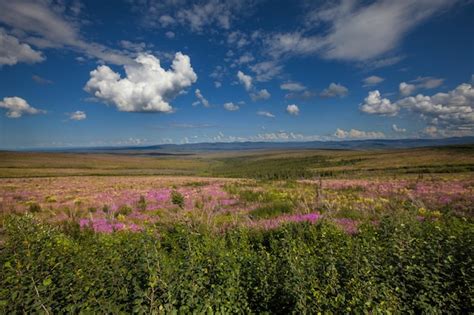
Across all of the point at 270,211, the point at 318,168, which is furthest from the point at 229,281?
the point at 318,168

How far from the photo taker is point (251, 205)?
15.8 meters

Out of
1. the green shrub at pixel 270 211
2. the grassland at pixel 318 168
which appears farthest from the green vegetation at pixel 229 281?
the grassland at pixel 318 168

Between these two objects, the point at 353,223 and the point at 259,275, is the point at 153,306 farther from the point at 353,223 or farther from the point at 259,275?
the point at 353,223

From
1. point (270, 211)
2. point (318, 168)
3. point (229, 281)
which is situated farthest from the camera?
point (318, 168)

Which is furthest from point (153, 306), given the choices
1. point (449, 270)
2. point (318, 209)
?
point (318, 209)

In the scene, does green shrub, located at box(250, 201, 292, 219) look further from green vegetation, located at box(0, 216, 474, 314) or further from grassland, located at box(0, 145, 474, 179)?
grassland, located at box(0, 145, 474, 179)

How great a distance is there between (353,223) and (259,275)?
6.80 metres

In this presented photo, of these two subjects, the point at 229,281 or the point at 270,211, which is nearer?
the point at 229,281

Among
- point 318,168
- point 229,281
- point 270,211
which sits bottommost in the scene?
point 318,168

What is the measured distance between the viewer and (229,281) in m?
4.53

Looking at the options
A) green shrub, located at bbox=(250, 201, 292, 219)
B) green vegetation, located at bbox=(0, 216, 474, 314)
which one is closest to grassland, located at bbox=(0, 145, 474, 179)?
green shrub, located at bbox=(250, 201, 292, 219)

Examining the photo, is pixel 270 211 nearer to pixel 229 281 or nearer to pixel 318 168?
pixel 229 281

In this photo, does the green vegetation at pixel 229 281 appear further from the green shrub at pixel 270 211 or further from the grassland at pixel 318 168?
the grassland at pixel 318 168

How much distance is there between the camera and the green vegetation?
3.74 metres
